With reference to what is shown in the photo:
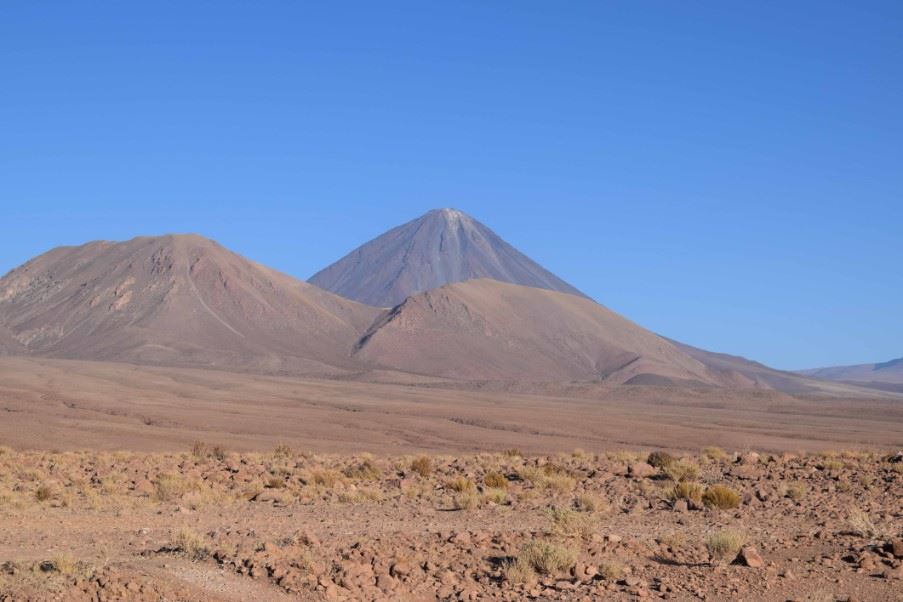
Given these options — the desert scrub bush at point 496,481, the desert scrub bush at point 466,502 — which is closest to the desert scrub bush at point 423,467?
the desert scrub bush at point 496,481

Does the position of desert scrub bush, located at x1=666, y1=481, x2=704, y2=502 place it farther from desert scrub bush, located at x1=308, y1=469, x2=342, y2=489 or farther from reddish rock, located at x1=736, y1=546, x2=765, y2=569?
desert scrub bush, located at x1=308, y1=469, x2=342, y2=489

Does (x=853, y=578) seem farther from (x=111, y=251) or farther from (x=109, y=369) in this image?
(x=111, y=251)

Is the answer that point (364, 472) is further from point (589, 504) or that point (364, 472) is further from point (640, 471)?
point (589, 504)

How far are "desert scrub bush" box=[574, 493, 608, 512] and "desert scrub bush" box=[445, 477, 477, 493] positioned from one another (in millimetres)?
2296

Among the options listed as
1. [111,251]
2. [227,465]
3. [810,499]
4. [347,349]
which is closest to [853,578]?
[810,499]

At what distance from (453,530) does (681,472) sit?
7003mm

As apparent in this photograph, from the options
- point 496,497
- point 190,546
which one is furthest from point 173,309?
point 190,546

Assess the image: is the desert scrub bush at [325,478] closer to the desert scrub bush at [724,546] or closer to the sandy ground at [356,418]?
the desert scrub bush at [724,546]

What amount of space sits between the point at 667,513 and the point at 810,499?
2.47m

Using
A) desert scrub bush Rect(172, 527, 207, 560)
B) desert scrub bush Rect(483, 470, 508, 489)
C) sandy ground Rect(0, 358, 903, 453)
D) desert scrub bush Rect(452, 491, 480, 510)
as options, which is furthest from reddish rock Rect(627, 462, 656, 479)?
sandy ground Rect(0, 358, 903, 453)

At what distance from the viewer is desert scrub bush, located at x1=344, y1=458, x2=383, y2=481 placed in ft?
63.9

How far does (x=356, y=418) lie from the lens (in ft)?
178

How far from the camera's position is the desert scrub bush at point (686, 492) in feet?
51.3

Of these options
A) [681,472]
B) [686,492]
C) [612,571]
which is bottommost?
[612,571]
